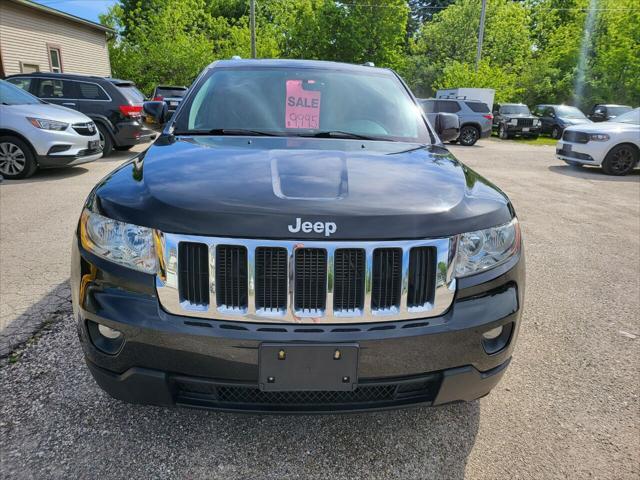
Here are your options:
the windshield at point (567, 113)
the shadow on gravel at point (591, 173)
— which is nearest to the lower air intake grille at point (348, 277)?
the shadow on gravel at point (591, 173)

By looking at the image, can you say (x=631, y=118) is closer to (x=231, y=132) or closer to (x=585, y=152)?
(x=585, y=152)

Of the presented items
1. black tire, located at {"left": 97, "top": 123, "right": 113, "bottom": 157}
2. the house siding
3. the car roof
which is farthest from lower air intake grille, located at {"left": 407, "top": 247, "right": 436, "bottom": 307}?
the house siding

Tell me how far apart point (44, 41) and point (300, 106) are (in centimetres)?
2145

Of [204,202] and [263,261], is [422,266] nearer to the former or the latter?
[263,261]

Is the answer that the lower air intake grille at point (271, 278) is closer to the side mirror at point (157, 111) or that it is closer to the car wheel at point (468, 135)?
the side mirror at point (157, 111)

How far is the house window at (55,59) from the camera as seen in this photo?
20312 mm

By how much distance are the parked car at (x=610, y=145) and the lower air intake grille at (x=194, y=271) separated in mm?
11423

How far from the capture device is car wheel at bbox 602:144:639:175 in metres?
10.7

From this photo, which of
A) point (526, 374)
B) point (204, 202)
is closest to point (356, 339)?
point (204, 202)

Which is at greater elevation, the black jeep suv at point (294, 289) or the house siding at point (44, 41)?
the house siding at point (44, 41)

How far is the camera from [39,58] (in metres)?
19.4

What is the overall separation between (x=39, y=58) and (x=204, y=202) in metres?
21.9

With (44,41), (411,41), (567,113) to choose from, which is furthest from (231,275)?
(411,41)

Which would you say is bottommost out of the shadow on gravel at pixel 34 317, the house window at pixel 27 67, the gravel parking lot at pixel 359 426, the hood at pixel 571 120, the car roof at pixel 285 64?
the gravel parking lot at pixel 359 426
